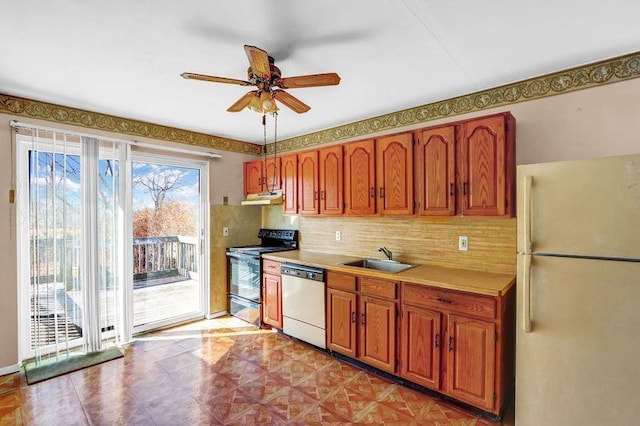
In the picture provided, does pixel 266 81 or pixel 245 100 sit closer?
pixel 266 81

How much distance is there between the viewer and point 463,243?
272 centimetres

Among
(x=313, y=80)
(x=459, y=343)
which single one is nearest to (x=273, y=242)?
(x=459, y=343)

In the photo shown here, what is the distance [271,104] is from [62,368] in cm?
305

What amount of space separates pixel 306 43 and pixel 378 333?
2290mm

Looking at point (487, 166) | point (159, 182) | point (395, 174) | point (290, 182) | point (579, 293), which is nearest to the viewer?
point (579, 293)

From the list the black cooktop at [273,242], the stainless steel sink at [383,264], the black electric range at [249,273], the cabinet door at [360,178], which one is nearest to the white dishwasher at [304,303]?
the stainless steel sink at [383,264]

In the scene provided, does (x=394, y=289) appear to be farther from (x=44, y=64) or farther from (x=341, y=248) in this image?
(x=44, y=64)

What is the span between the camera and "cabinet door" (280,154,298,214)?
380 centimetres

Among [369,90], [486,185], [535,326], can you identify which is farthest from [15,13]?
[535,326]

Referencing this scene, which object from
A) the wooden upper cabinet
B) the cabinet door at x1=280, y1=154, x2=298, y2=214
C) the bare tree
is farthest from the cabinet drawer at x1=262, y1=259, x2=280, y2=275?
the wooden upper cabinet

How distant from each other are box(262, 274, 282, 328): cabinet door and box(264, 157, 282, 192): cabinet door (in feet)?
3.88

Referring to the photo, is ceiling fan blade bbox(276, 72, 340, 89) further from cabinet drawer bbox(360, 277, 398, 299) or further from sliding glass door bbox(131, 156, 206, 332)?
sliding glass door bbox(131, 156, 206, 332)

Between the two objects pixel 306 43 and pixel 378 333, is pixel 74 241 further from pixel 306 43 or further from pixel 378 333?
pixel 378 333

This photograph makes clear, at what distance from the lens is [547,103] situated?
235 cm
